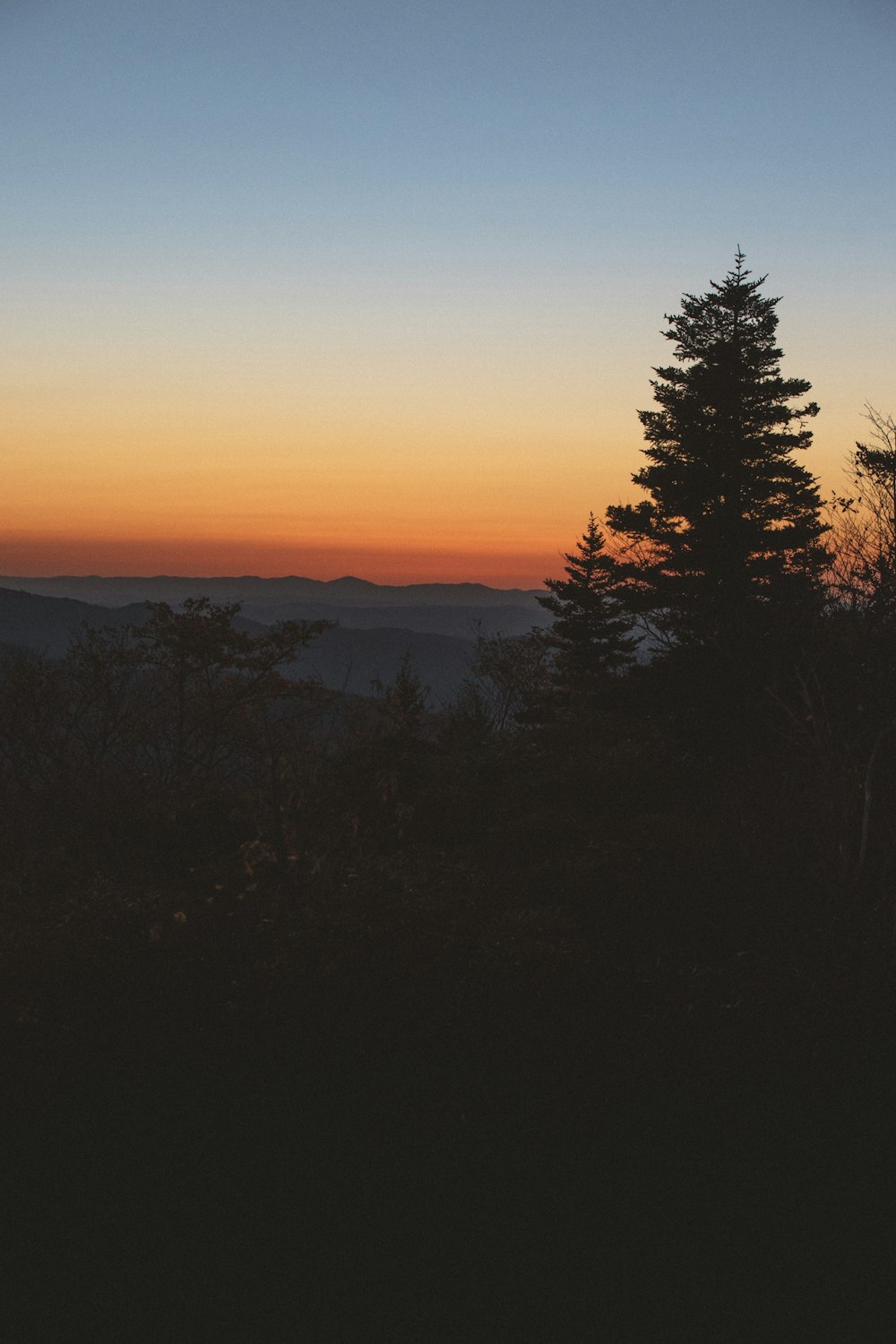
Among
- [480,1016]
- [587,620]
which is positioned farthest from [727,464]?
[480,1016]

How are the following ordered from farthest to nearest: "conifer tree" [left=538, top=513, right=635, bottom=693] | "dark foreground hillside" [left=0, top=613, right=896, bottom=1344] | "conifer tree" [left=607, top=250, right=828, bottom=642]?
1. "conifer tree" [left=538, top=513, right=635, bottom=693]
2. "conifer tree" [left=607, top=250, right=828, bottom=642]
3. "dark foreground hillside" [left=0, top=613, right=896, bottom=1344]

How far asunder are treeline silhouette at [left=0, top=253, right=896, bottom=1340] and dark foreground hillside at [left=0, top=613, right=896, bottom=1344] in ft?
0.09

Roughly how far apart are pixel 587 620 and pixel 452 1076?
2782cm

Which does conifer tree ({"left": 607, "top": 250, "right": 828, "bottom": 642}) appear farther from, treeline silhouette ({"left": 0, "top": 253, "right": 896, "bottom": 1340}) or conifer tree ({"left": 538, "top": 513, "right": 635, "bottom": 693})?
conifer tree ({"left": 538, "top": 513, "right": 635, "bottom": 693})

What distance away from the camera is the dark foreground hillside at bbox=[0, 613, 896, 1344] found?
5.02 meters

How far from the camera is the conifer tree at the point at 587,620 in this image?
33.2 meters

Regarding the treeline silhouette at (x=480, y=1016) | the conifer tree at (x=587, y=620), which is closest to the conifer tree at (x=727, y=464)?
the treeline silhouette at (x=480, y=1016)

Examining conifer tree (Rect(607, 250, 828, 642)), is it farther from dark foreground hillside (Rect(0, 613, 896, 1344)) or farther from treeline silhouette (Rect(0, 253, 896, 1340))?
dark foreground hillside (Rect(0, 613, 896, 1344))

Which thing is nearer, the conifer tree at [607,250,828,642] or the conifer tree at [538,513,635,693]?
the conifer tree at [607,250,828,642]

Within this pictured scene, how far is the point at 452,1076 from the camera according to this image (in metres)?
6.95

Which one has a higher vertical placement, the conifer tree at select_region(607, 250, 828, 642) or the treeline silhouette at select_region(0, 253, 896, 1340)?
the conifer tree at select_region(607, 250, 828, 642)

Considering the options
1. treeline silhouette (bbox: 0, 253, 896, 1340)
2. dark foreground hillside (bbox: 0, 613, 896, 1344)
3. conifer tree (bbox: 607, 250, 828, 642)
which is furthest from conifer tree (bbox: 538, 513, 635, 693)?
dark foreground hillside (bbox: 0, 613, 896, 1344)

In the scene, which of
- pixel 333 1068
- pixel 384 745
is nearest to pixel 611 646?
pixel 384 745

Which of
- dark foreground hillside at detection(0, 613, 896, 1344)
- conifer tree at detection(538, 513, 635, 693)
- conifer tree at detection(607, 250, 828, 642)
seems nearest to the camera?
dark foreground hillside at detection(0, 613, 896, 1344)
